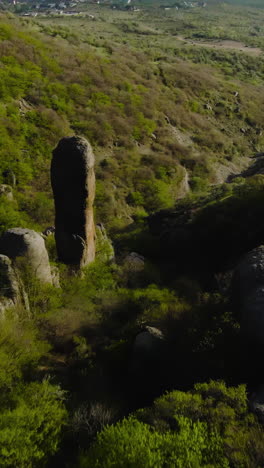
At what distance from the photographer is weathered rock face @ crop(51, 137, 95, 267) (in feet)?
58.7

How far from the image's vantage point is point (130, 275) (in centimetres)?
2236

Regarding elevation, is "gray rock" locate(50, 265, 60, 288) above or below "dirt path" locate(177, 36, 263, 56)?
below

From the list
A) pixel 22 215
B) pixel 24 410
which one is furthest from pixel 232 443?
pixel 22 215

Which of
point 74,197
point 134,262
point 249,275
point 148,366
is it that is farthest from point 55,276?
point 249,275

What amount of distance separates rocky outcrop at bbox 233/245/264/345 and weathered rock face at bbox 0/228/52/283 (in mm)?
8934

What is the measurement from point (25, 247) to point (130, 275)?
8391mm

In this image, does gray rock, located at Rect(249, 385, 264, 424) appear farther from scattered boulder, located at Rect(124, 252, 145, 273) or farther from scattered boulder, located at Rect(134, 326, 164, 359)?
scattered boulder, located at Rect(124, 252, 145, 273)

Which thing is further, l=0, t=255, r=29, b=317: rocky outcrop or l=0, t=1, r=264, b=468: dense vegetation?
l=0, t=255, r=29, b=317: rocky outcrop

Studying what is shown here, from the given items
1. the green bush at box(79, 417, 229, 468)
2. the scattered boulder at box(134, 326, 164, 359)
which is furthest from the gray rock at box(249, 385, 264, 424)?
the scattered boulder at box(134, 326, 164, 359)

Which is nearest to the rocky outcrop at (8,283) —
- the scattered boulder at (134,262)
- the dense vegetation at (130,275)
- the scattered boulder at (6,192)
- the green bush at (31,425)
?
the dense vegetation at (130,275)

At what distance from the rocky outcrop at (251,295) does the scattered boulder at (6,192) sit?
59.0ft

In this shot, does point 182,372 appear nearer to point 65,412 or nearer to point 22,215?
point 65,412

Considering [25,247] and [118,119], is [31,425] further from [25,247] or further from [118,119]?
[118,119]

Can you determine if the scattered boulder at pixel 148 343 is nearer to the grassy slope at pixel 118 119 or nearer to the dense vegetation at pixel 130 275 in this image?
the dense vegetation at pixel 130 275
